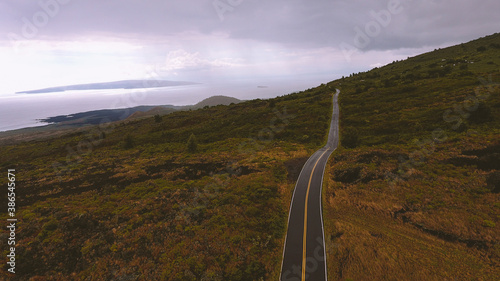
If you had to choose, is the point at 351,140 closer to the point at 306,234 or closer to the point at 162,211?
the point at 306,234

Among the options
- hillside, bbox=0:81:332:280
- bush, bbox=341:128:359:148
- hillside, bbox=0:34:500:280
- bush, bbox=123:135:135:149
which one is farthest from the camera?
bush, bbox=123:135:135:149

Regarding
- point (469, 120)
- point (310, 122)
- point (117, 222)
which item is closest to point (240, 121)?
point (310, 122)

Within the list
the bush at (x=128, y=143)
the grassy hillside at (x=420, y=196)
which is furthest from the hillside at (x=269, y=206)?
the bush at (x=128, y=143)

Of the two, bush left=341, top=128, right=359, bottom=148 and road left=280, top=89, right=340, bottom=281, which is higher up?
Answer: bush left=341, top=128, right=359, bottom=148

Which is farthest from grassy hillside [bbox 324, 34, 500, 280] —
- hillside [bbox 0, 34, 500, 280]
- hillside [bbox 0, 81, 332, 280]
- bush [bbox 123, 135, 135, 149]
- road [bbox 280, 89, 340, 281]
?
bush [bbox 123, 135, 135, 149]

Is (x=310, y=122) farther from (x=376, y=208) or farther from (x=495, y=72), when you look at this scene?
(x=495, y=72)

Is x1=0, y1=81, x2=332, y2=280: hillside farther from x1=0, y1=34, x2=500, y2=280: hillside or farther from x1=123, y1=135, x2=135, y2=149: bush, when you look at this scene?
x1=123, y1=135, x2=135, y2=149: bush

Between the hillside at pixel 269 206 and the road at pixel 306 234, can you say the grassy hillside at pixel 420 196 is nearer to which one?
the hillside at pixel 269 206

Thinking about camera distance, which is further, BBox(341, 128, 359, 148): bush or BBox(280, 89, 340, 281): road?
BBox(341, 128, 359, 148): bush
